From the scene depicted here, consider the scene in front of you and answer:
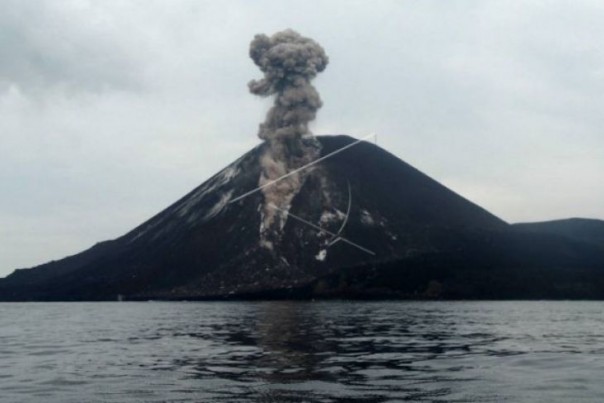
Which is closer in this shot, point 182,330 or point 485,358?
point 485,358

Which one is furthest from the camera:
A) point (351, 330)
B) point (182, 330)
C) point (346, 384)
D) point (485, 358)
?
point (182, 330)

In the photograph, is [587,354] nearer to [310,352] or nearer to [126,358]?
[310,352]

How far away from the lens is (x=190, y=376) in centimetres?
3525

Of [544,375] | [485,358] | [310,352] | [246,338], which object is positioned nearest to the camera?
[544,375]

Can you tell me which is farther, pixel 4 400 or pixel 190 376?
pixel 190 376

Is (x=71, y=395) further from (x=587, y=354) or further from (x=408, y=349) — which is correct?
(x=587, y=354)

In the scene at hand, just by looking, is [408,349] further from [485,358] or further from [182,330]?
[182,330]

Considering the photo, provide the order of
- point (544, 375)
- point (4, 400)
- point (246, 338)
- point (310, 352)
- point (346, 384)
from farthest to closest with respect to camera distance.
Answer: point (246, 338) < point (310, 352) < point (544, 375) < point (346, 384) < point (4, 400)

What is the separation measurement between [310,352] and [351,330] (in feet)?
70.6

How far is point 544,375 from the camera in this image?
34719 millimetres

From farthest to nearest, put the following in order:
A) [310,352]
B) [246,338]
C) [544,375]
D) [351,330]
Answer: [351,330], [246,338], [310,352], [544,375]

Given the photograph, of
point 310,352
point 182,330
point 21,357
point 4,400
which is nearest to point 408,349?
point 310,352

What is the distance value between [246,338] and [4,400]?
30431mm

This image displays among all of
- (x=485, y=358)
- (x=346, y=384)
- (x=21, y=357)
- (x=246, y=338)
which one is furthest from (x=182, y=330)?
(x=346, y=384)
